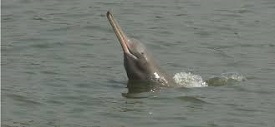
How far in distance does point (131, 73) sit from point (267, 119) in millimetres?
2476

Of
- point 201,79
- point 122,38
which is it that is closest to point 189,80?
point 201,79

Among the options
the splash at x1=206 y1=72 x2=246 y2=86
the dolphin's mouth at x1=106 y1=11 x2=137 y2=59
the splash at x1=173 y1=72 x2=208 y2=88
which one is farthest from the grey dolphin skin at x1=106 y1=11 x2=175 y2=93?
the splash at x1=206 y1=72 x2=246 y2=86

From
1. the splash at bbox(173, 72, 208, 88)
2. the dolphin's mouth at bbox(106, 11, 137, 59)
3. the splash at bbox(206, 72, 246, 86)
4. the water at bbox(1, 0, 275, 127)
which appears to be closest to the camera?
the water at bbox(1, 0, 275, 127)

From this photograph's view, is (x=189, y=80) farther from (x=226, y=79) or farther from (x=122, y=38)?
(x=122, y=38)

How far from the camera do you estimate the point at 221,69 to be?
496 inches

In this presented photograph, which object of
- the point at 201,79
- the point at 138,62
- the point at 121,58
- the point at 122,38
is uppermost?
the point at 122,38

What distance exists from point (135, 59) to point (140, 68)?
20 centimetres

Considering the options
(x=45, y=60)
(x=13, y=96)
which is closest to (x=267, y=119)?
(x=13, y=96)

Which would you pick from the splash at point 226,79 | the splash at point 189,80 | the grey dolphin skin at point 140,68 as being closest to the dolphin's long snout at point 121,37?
the grey dolphin skin at point 140,68

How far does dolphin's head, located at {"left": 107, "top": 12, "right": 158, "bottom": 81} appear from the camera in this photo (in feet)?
37.8

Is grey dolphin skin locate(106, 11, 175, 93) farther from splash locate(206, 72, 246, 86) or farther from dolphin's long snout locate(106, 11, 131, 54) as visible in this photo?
splash locate(206, 72, 246, 86)

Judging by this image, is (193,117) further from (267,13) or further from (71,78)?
(267,13)

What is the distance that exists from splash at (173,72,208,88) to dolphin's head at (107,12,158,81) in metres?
0.40

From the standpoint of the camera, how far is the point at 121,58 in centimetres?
1320
